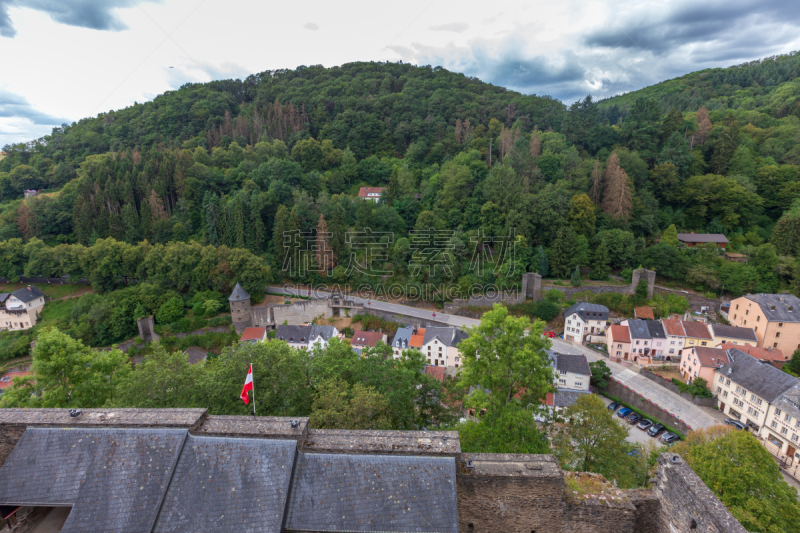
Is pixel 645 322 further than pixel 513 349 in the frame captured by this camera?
Yes

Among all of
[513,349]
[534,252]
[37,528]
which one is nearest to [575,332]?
[534,252]

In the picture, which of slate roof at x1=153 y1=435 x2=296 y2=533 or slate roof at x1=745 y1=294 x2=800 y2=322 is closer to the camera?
slate roof at x1=153 y1=435 x2=296 y2=533

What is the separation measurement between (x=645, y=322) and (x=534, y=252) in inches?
466

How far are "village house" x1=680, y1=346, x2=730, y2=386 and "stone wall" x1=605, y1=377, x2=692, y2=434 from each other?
4.53 m

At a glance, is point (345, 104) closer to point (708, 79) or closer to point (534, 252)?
point (534, 252)

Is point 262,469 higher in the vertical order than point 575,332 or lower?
higher

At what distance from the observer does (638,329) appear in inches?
1240

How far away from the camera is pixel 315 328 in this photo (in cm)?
3509

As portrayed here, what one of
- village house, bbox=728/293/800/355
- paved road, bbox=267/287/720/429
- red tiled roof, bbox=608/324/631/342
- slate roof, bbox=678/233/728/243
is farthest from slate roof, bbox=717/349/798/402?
slate roof, bbox=678/233/728/243

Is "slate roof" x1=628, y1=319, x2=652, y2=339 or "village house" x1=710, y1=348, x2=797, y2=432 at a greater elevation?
"slate roof" x1=628, y1=319, x2=652, y2=339

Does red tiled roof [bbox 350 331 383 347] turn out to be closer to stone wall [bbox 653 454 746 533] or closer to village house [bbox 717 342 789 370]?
stone wall [bbox 653 454 746 533]

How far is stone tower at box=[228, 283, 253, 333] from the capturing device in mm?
37531

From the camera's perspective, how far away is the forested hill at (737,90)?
63500 mm

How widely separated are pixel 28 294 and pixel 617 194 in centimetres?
6383
